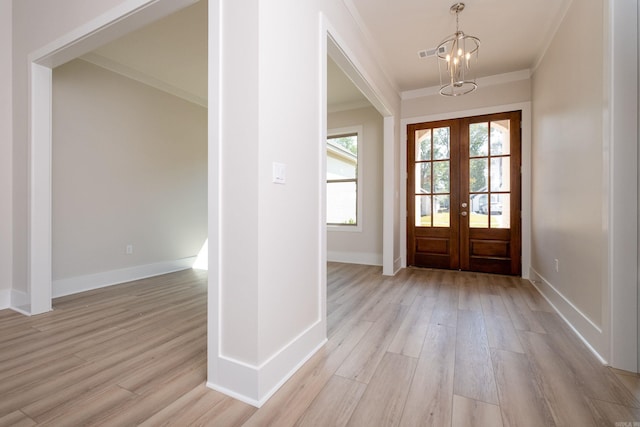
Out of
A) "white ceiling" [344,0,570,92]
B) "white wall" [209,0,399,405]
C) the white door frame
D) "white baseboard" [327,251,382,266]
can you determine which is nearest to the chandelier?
"white ceiling" [344,0,570,92]

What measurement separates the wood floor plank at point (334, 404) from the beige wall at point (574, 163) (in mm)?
1684

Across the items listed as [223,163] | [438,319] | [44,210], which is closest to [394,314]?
[438,319]

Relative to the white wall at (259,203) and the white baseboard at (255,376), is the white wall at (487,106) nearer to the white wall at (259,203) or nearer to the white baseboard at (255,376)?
the white wall at (259,203)

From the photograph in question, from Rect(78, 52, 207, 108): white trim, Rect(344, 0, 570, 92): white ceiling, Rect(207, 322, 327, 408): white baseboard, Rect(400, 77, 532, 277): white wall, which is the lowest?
Rect(207, 322, 327, 408): white baseboard

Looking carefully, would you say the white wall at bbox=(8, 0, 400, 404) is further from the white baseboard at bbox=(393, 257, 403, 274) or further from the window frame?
the window frame

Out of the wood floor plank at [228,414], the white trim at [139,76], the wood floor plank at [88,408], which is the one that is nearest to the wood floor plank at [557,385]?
the wood floor plank at [228,414]

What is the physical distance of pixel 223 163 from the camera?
58.1 inches

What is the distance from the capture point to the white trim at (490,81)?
3895mm

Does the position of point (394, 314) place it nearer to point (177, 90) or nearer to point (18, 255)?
point (18, 255)

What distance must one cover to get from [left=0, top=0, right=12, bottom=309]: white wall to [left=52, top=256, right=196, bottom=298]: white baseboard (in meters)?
0.42

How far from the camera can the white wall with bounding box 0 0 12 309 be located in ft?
8.81

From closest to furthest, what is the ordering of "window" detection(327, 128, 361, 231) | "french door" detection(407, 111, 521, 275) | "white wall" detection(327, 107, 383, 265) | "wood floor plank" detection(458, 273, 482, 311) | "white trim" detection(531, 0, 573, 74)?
1. "white trim" detection(531, 0, 573, 74)
2. "wood floor plank" detection(458, 273, 482, 311)
3. "french door" detection(407, 111, 521, 275)
4. "white wall" detection(327, 107, 383, 265)
5. "window" detection(327, 128, 361, 231)

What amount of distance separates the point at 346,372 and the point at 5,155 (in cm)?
368

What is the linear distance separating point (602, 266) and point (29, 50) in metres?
4.90
